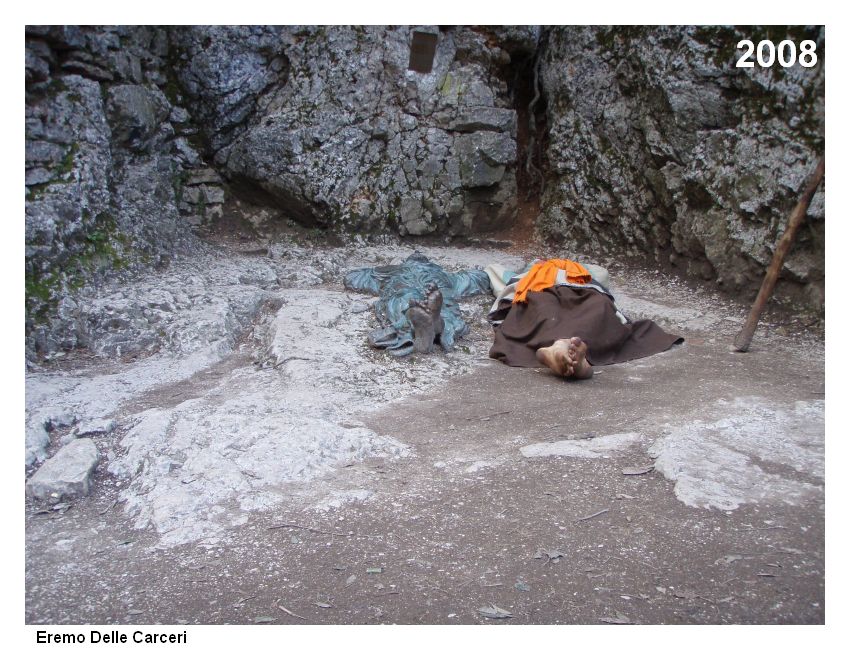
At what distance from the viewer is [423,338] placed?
4242mm

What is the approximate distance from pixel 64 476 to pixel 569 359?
252 centimetres

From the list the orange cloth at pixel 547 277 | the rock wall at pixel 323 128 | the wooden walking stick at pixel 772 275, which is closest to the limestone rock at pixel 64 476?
the orange cloth at pixel 547 277

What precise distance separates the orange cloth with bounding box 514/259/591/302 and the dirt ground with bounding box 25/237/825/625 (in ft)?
6.07

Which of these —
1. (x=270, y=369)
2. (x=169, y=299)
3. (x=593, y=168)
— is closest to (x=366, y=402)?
(x=270, y=369)

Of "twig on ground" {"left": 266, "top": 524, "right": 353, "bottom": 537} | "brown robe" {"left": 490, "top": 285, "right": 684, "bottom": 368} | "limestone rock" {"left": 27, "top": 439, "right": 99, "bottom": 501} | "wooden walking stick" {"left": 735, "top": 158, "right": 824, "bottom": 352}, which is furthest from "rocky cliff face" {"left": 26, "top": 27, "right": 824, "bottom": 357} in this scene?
"twig on ground" {"left": 266, "top": 524, "right": 353, "bottom": 537}

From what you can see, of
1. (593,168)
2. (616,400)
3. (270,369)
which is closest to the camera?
(616,400)

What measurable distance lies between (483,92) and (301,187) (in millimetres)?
2226

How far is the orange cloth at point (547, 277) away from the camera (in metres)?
4.86

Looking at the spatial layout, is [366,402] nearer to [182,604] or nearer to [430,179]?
[182,604]

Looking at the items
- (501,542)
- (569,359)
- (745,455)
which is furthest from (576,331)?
(501,542)

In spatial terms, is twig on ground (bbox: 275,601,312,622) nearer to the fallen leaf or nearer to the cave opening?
the fallen leaf

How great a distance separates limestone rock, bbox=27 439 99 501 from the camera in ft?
8.31

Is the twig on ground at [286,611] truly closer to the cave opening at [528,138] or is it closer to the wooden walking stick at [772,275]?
the wooden walking stick at [772,275]

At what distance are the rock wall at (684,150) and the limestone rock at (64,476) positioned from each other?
456 cm
